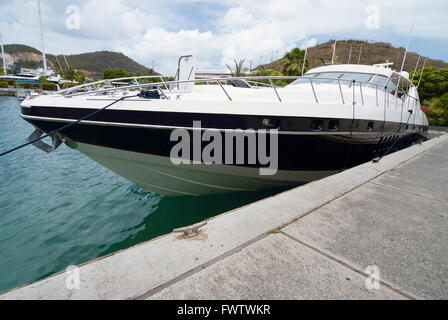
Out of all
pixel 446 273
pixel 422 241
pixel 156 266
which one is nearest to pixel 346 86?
pixel 422 241

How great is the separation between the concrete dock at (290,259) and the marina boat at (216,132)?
142 cm

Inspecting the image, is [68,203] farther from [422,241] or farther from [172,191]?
[422,241]

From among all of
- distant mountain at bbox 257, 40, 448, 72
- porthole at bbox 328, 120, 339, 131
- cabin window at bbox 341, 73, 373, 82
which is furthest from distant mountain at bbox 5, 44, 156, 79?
porthole at bbox 328, 120, 339, 131

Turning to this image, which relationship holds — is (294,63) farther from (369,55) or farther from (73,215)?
(369,55)

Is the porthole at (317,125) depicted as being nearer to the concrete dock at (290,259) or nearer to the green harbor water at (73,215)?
the concrete dock at (290,259)

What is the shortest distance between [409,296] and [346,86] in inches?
195

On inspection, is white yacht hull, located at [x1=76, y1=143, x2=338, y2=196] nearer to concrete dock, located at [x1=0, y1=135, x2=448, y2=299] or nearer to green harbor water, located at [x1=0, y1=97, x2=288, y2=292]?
green harbor water, located at [x1=0, y1=97, x2=288, y2=292]

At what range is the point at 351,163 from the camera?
515cm

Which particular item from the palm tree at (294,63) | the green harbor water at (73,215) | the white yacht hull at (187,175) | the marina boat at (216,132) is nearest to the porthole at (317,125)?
the marina boat at (216,132)

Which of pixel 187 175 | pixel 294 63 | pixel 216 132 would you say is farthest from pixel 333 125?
→ pixel 294 63

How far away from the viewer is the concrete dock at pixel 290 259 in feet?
4.66

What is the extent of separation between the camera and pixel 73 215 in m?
4.80

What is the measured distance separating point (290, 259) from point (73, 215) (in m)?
4.73

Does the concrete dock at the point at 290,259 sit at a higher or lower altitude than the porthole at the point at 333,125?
lower
